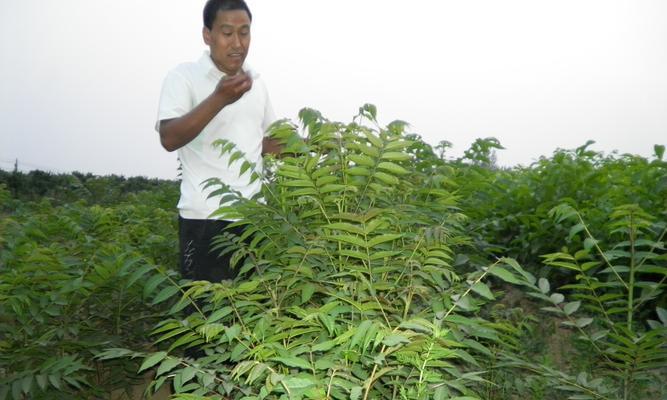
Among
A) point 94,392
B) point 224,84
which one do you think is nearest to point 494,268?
point 224,84

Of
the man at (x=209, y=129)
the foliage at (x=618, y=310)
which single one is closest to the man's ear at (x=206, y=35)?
the man at (x=209, y=129)

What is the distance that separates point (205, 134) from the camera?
14.4 ft

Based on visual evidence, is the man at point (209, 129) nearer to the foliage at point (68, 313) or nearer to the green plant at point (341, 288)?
the foliage at point (68, 313)

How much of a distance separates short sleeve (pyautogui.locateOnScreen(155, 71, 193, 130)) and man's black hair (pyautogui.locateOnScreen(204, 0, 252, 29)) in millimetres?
379

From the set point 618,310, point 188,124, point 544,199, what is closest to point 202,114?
point 188,124

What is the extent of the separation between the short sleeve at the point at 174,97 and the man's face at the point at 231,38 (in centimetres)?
27

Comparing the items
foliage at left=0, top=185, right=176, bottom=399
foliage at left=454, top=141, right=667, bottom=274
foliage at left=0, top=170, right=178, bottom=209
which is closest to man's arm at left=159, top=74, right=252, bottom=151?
foliage at left=0, top=185, right=176, bottom=399

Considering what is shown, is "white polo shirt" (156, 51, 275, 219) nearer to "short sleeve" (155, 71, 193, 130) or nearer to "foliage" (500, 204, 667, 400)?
"short sleeve" (155, 71, 193, 130)

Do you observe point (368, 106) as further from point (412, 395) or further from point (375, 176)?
point (412, 395)

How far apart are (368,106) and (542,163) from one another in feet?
15.9

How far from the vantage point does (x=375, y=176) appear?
322 centimetres

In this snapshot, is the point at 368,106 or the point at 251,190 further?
the point at 251,190

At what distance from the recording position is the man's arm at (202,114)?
12.6 feet

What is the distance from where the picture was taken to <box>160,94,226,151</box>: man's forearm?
12.8ft
